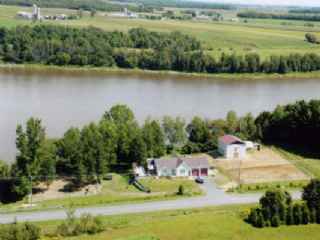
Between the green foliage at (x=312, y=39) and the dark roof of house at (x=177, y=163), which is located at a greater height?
the green foliage at (x=312, y=39)

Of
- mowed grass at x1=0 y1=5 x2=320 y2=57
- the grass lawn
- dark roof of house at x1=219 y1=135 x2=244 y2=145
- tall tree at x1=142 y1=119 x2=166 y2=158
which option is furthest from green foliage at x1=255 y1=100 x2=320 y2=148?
mowed grass at x1=0 y1=5 x2=320 y2=57

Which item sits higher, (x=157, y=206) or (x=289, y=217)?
(x=289, y=217)

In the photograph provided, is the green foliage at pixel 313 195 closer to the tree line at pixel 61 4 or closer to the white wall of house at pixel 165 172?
the white wall of house at pixel 165 172

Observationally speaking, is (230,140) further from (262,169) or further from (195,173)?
(195,173)

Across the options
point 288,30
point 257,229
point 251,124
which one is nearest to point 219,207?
point 257,229

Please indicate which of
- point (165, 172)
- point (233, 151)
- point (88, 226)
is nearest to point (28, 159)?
point (88, 226)

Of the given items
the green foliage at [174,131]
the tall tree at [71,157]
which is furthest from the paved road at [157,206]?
the green foliage at [174,131]

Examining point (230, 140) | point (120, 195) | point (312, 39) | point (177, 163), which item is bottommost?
point (120, 195)
